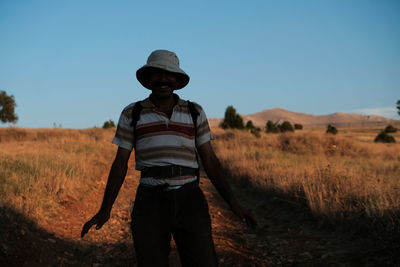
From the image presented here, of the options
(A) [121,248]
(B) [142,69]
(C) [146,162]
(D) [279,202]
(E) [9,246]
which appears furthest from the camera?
(D) [279,202]

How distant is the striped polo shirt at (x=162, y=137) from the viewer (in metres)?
2.45

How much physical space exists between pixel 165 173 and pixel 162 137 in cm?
24

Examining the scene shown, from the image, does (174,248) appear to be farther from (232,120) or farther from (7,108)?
(7,108)

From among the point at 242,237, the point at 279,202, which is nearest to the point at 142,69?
the point at 242,237

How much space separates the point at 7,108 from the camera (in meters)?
48.5

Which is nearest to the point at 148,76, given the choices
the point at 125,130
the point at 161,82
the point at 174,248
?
the point at 161,82

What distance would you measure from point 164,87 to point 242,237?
4.55m

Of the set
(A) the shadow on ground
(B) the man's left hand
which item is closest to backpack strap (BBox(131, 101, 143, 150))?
(B) the man's left hand

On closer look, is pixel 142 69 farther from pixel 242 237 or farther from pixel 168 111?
pixel 242 237

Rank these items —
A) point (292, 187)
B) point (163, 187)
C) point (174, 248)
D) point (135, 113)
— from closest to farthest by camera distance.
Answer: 1. point (163, 187)
2. point (135, 113)
3. point (174, 248)
4. point (292, 187)

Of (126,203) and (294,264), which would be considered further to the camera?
(126,203)

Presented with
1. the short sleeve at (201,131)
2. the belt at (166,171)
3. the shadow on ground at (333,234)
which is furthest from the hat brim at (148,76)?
the shadow on ground at (333,234)

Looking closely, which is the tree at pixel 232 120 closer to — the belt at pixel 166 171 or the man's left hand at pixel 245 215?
the man's left hand at pixel 245 215

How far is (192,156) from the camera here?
100 inches
